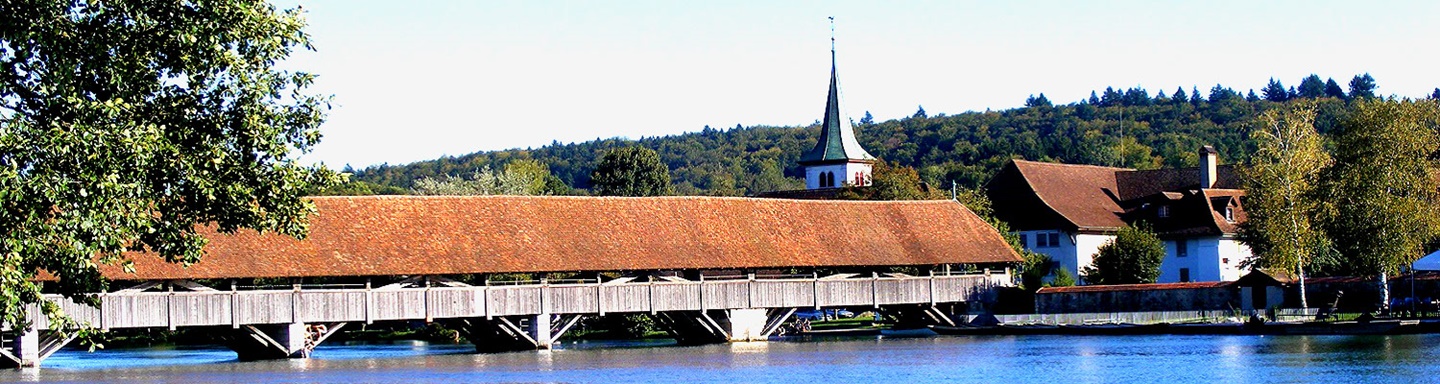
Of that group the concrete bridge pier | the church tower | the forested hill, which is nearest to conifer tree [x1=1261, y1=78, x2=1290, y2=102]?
the forested hill

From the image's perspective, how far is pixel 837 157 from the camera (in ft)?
316

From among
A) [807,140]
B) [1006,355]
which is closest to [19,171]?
[1006,355]

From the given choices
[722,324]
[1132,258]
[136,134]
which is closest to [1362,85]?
[1132,258]

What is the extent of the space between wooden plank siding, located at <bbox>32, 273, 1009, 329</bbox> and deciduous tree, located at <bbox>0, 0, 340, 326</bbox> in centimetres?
1477

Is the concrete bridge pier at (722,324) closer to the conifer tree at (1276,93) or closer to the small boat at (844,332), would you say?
the small boat at (844,332)

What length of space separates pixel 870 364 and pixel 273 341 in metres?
13.9

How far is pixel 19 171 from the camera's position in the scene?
2064 cm

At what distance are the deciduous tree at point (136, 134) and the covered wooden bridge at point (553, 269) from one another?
52.7ft

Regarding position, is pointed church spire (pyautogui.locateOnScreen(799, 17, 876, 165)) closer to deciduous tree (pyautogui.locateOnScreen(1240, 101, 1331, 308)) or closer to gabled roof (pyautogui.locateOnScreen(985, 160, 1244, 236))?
gabled roof (pyautogui.locateOnScreen(985, 160, 1244, 236))

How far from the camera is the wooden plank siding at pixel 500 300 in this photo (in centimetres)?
4022

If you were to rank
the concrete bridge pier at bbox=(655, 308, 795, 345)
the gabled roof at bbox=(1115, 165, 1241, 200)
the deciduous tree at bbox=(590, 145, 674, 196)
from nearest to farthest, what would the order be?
1. the concrete bridge pier at bbox=(655, 308, 795, 345)
2. the gabled roof at bbox=(1115, 165, 1241, 200)
3. the deciduous tree at bbox=(590, 145, 674, 196)

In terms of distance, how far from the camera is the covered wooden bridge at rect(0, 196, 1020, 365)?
40781 mm

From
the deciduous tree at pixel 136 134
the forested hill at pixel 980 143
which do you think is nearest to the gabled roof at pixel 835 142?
the forested hill at pixel 980 143

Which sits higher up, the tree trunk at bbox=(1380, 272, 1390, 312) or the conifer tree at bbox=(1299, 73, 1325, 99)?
the conifer tree at bbox=(1299, 73, 1325, 99)
